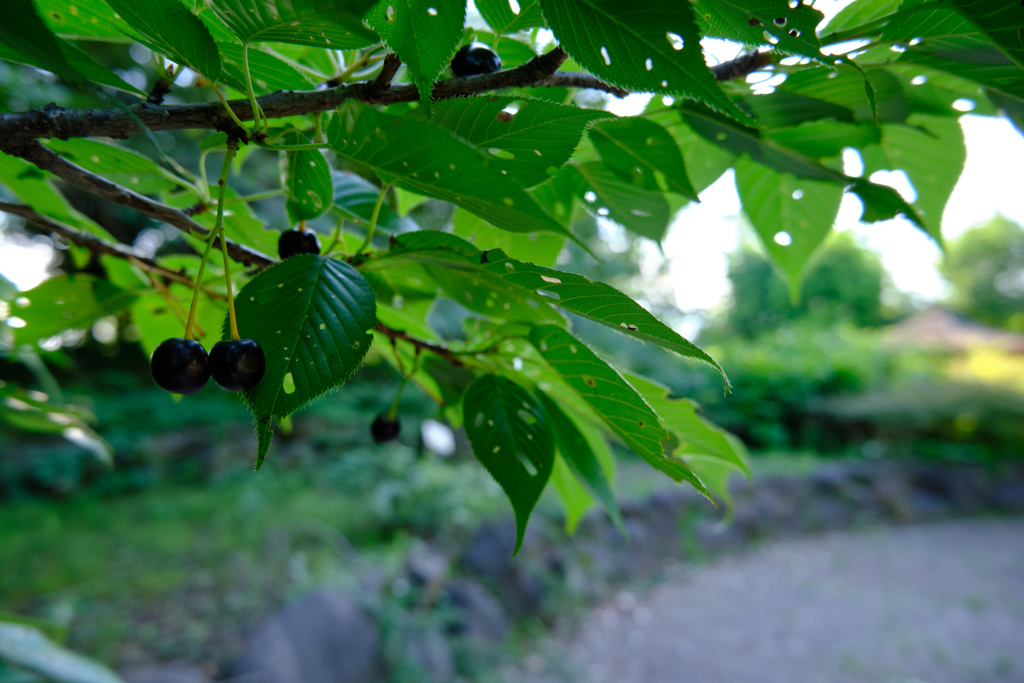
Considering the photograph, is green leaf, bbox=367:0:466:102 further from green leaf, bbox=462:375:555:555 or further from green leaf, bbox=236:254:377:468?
green leaf, bbox=462:375:555:555

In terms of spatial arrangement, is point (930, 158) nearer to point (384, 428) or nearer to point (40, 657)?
point (384, 428)

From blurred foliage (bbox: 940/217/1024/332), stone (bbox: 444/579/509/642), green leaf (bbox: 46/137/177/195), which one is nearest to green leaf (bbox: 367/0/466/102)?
green leaf (bbox: 46/137/177/195)

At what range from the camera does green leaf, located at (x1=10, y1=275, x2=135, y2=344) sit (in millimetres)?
666

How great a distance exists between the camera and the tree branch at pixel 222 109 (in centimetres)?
38

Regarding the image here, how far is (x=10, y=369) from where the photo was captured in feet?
20.7

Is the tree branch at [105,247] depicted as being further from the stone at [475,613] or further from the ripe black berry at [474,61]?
the stone at [475,613]

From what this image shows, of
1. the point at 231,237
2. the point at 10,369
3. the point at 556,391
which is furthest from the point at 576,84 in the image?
the point at 10,369

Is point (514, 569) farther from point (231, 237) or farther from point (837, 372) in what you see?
point (837, 372)

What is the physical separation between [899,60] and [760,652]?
4.16 metres

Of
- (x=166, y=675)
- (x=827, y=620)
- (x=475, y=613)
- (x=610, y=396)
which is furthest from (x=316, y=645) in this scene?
(x=827, y=620)

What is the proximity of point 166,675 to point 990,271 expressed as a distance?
25.3 meters

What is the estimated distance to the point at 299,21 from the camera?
1.08 ft

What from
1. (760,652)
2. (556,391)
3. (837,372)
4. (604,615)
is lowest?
(604,615)

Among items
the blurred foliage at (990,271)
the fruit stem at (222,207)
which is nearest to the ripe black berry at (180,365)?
the fruit stem at (222,207)
